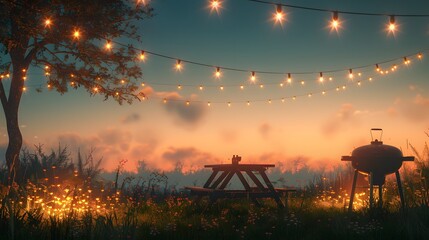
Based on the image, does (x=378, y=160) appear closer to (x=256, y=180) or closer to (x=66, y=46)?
(x=256, y=180)

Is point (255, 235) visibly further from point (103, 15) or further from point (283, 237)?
point (103, 15)

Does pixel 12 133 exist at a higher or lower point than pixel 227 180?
higher

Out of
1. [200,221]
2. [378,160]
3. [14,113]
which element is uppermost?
[14,113]

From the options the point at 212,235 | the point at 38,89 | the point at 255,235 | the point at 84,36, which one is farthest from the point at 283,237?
the point at 38,89

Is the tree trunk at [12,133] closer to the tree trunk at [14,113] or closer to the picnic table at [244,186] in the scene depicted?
the tree trunk at [14,113]

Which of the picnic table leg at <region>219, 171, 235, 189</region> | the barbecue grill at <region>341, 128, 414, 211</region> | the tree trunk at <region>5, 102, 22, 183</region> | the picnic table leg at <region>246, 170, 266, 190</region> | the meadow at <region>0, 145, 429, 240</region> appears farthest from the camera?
the tree trunk at <region>5, 102, 22, 183</region>

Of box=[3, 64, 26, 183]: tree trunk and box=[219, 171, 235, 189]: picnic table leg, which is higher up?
box=[3, 64, 26, 183]: tree trunk

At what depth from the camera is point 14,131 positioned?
1291cm

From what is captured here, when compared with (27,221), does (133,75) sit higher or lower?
higher

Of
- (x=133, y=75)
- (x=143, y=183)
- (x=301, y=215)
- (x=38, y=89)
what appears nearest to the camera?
(x=301, y=215)

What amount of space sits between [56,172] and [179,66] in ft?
18.0

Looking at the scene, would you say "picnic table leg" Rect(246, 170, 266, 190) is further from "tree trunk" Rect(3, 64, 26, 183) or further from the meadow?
"tree trunk" Rect(3, 64, 26, 183)

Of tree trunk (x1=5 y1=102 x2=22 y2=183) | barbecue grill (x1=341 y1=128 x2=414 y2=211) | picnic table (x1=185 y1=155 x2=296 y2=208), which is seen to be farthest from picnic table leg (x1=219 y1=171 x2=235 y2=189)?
tree trunk (x1=5 y1=102 x2=22 y2=183)

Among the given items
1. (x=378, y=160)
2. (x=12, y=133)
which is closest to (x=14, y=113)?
(x=12, y=133)
